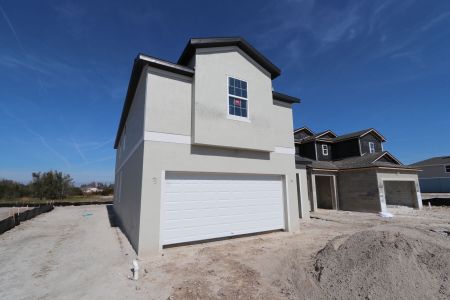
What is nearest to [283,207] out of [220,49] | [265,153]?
[265,153]

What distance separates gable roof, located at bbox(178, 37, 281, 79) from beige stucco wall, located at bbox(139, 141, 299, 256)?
12.0ft

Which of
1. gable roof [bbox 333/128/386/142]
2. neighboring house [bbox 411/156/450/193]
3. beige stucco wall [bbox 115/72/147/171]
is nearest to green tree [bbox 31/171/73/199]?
beige stucco wall [bbox 115/72/147/171]

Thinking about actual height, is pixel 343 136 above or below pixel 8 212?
above

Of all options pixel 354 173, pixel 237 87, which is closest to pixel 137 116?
pixel 237 87

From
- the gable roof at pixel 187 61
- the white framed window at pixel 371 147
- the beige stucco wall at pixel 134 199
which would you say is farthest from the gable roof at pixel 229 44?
the white framed window at pixel 371 147

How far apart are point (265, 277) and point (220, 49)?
25.4 ft

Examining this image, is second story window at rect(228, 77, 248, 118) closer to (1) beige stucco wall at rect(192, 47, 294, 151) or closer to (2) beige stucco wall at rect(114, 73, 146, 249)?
(1) beige stucco wall at rect(192, 47, 294, 151)

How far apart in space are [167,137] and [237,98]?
3.22m

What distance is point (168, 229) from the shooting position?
711 cm

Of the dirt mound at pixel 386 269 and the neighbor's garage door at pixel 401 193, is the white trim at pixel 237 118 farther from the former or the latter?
the neighbor's garage door at pixel 401 193

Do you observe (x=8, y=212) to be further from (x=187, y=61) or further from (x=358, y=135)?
(x=358, y=135)

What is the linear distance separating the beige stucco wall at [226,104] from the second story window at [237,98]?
0.19m

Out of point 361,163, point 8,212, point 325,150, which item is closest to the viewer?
point 361,163

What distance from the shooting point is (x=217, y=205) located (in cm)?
820
